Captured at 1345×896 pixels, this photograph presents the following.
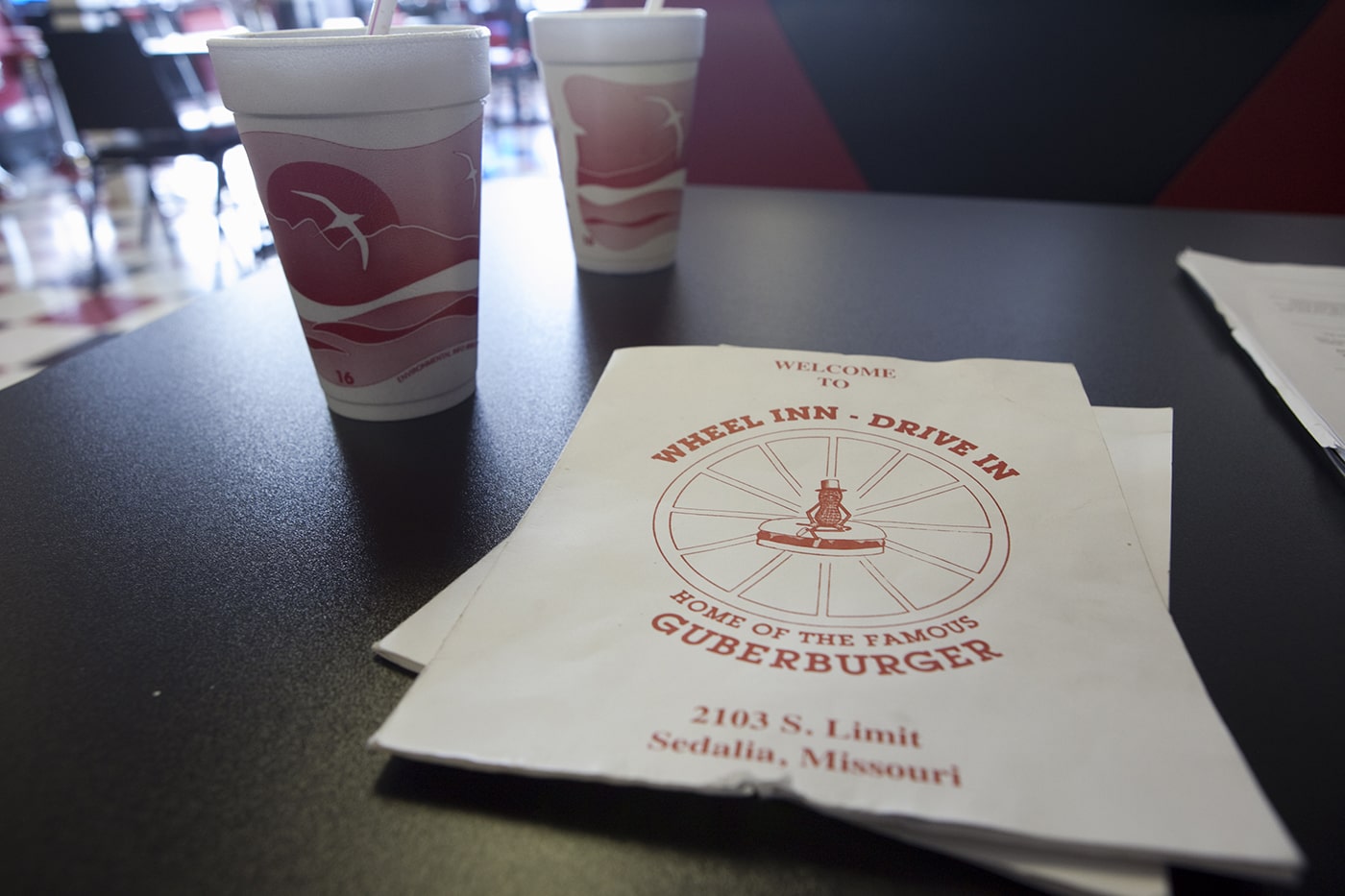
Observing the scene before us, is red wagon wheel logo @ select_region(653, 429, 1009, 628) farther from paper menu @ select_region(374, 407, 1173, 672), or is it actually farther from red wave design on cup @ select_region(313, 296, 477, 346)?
red wave design on cup @ select_region(313, 296, 477, 346)

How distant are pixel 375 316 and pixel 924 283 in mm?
415

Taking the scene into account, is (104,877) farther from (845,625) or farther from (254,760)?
(845,625)

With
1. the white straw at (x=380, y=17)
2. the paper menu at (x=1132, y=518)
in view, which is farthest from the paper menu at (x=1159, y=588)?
the white straw at (x=380, y=17)

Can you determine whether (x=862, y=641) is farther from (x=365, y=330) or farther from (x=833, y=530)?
(x=365, y=330)

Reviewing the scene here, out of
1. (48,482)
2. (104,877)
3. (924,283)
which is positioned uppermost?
(924,283)

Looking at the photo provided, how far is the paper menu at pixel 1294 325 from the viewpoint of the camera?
459 millimetres

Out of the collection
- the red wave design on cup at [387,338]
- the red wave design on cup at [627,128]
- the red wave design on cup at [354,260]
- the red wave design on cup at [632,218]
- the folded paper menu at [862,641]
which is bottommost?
the folded paper menu at [862,641]

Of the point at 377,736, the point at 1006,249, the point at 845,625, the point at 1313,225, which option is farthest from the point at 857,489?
the point at 1313,225

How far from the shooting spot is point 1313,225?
84 cm

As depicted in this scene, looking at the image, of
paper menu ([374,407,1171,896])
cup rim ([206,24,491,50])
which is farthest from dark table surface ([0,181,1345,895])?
cup rim ([206,24,491,50])

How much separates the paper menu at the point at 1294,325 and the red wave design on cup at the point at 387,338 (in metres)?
0.43

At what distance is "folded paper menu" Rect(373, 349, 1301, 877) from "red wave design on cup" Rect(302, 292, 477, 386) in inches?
4.0

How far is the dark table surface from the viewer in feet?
0.77

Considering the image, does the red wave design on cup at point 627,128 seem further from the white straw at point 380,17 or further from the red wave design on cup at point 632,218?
the white straw at point 380,17
